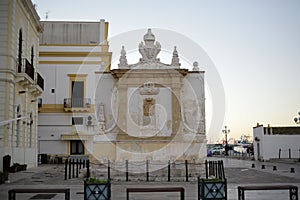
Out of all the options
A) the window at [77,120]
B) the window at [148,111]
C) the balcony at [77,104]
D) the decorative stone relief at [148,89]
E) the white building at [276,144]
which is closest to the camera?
the window at [148,111]

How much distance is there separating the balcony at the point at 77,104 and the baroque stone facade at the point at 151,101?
16.8m

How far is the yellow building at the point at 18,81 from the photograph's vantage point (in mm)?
22812

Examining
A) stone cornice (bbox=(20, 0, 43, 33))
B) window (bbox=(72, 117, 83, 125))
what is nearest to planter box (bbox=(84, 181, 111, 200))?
stone cornice (bbox=(20, 0, 43, 33))

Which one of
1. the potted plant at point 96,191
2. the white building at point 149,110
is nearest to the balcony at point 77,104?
the white building at point 149,110

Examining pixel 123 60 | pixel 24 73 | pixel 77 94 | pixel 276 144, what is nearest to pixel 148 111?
pixel 123 60

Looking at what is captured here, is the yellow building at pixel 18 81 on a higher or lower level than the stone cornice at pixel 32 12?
lower

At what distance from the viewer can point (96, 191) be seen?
34.1ft

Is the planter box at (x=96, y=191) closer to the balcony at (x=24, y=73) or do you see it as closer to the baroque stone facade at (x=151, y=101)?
the baroque stone facade at (x=151, y=101)

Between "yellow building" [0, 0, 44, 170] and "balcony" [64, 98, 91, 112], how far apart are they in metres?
7.84

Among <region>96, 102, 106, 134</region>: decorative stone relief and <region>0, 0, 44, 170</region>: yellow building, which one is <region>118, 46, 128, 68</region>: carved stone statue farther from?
<region>0, 0, 44, 170</region>: yellow building

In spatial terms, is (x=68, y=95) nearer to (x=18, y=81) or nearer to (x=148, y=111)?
(x=18, y=81)

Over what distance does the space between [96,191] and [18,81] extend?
1616 cm

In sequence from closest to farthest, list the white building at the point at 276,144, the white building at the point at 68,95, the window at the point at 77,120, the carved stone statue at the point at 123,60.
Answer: the carved stone statue at the point at 123,60
the white building at the point at 68,95
the window at the point at 77,120
the white building at the point at 276,144

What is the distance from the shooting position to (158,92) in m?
22.4
